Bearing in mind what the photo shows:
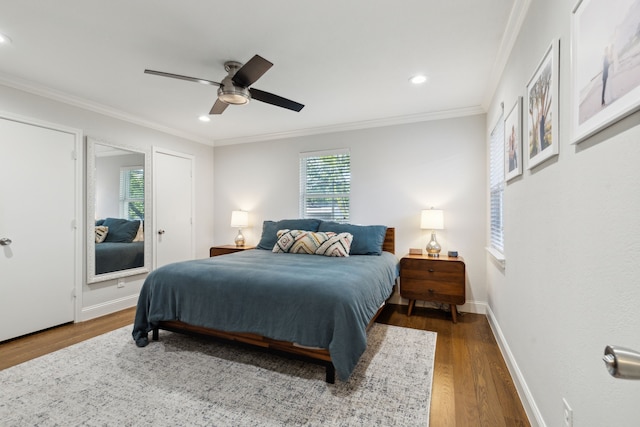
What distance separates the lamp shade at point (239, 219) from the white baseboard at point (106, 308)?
1694 mm

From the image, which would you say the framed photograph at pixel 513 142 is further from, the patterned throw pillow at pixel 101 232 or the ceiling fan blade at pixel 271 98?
the patterned throw pillow at pixel 101 232

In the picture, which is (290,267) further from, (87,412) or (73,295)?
(73,295)

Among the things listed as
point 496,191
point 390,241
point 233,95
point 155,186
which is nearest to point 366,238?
point 390,241

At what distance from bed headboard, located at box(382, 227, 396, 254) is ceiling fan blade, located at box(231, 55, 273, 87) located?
2.55 m

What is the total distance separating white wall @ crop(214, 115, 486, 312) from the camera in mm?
3628

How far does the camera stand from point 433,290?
334cm

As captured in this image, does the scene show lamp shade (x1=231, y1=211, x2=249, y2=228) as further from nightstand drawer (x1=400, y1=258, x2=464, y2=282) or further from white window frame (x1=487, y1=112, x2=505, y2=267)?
white window frame (x1=487, y1=112, x2=505, y2=267)

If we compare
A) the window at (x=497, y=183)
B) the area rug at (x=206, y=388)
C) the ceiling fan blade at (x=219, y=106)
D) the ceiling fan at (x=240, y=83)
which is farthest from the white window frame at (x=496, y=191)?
the ceiling fan blade at (x=219, y=106)

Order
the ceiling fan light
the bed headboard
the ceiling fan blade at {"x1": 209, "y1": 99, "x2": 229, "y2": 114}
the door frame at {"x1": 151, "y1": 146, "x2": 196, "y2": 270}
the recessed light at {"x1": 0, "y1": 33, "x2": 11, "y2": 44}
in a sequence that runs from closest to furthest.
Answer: the recessed light at {"x1": 0, "y1": 33, "x2": 11, "y2": 44} < the ceiling fan light < the ceiling fan blade at {"x1": 209, "y1": 99, "x2": 229, "y2": 114} < the bed headboard < the door frame at {"x1": 151, "y1": 146, "x2": 196, "y2": 270}

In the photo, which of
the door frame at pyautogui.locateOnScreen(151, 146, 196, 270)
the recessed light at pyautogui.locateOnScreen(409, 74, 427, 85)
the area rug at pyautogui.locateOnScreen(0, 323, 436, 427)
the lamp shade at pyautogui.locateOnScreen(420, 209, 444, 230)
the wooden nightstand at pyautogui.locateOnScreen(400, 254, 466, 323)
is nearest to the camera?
the area rug at pyautogui.locateOnScreen(0, 323, 436, 427)

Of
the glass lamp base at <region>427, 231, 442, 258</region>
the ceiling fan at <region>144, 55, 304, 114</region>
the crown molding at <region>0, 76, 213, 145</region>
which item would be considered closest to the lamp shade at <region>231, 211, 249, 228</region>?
the crown molding at <region>0, 76, 213, 145</region>

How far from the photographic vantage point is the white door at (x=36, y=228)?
9.25 ft

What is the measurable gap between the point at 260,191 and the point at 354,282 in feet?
10.3

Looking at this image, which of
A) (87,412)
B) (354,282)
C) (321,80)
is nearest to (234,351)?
(87,412)
